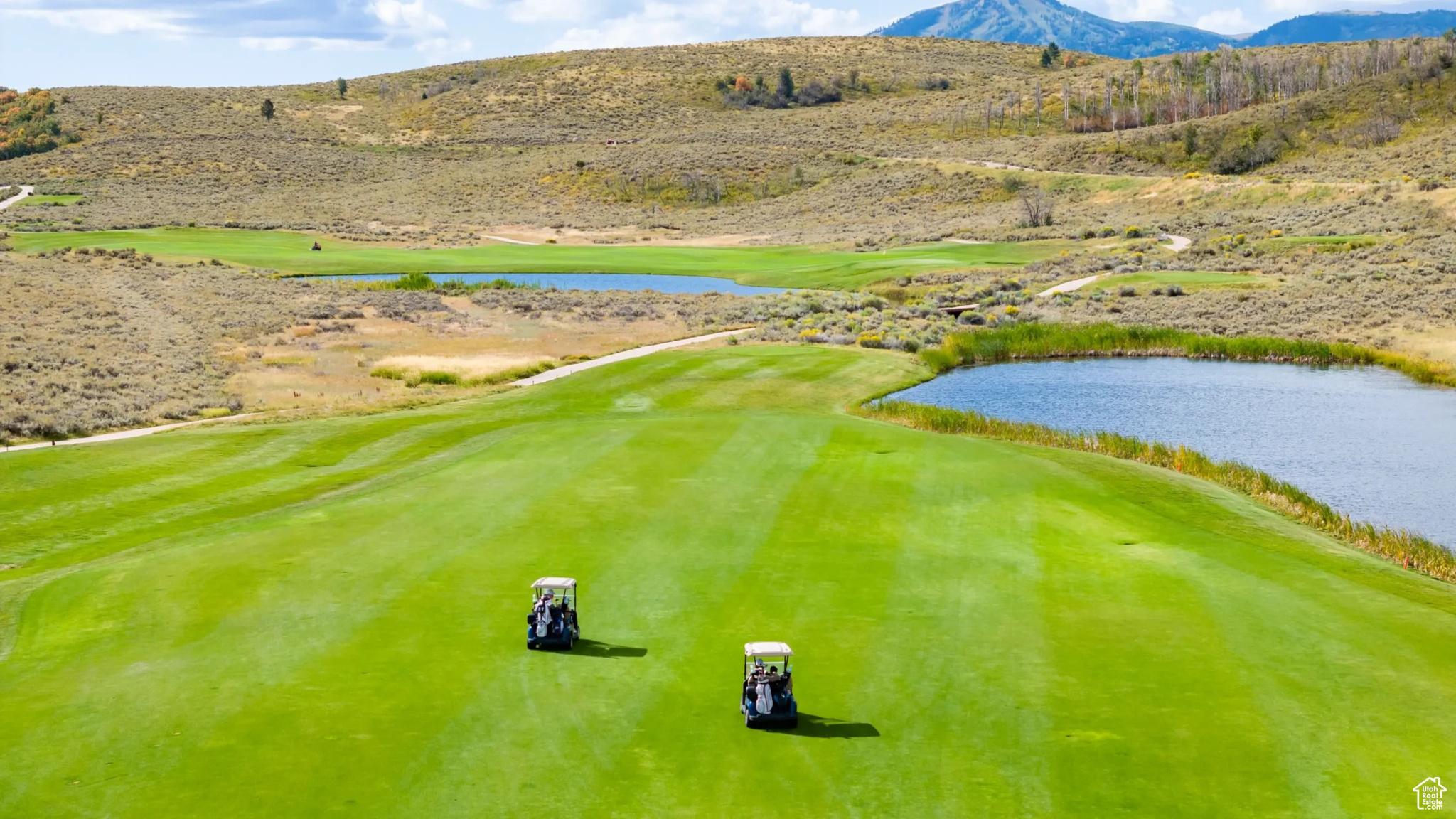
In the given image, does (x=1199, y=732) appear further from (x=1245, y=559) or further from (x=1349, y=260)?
(x=1349, y=260)

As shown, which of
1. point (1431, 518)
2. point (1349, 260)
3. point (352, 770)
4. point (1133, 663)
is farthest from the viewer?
point (1349, 260)

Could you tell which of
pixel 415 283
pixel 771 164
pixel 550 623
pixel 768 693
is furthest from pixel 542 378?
pixel 771 164

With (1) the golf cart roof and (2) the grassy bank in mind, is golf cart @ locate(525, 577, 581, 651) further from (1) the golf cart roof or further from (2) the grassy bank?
(2) the grassy bank

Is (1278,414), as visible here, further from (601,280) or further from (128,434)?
(601,280)

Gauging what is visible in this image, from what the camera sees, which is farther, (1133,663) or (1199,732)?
(1133,663)

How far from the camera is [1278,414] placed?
156 feet

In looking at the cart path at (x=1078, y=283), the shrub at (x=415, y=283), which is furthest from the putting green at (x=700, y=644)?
the shrub at (x=415, y=283)

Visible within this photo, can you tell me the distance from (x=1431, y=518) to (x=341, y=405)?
36.3 m

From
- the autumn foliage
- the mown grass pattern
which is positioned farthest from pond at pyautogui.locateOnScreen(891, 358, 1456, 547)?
the autumn foliage

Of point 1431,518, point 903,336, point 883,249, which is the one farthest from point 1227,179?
point 1431,518

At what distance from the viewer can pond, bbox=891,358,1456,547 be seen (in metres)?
35.7

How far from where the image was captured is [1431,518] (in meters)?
32.2

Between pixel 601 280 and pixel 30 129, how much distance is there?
412 feet

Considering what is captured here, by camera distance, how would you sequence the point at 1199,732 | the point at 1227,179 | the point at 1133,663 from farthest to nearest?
the point at 1227,179 < the point at 1133,663 < the point at 1199,732
